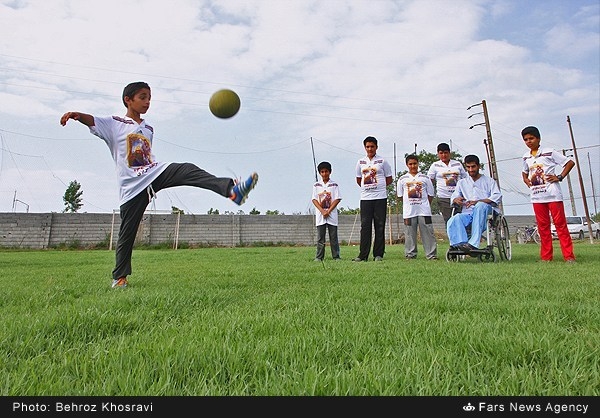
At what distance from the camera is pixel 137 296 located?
9.25 ft

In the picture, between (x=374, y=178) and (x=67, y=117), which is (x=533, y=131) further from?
(x=67, y=117)

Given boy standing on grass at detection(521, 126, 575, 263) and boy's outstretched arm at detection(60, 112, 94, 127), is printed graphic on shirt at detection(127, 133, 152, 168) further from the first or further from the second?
boy standing on grass at detection(521, 126, 575, 263)

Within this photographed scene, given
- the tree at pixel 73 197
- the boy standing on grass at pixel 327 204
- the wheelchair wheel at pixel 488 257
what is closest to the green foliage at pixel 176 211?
the boy standing on grass at pixel 327 204

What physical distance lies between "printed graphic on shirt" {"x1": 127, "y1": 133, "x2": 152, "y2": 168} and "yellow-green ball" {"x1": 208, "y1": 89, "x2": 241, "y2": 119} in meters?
0.75

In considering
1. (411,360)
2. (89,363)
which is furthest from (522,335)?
(89,363)

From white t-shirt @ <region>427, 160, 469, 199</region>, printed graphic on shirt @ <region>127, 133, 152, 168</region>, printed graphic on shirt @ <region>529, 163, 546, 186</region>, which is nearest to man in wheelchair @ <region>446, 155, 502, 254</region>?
white t-shirt @ <region>427, 160, 469, 199</region>

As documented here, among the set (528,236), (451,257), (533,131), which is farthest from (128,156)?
(528,236)

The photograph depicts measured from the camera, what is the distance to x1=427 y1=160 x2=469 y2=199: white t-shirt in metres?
7.32

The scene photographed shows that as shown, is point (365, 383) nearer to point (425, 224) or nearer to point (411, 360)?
point (411, 360)

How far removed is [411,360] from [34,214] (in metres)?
22.1

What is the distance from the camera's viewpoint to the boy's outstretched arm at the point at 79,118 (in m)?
3.33

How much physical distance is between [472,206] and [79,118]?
569 cm
